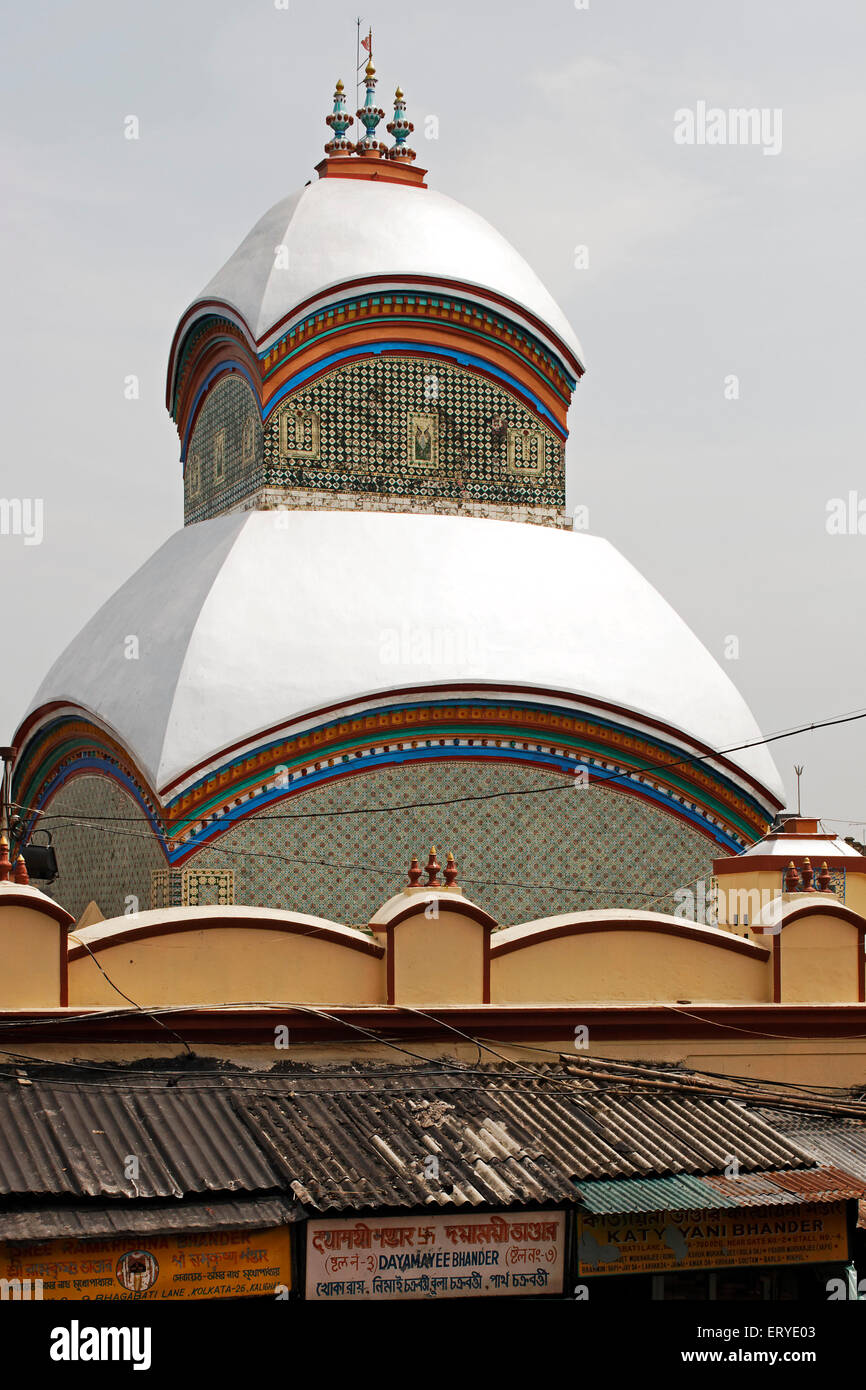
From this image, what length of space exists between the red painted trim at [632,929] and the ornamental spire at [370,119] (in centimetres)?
855

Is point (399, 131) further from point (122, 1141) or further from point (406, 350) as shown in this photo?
point (122, 1141)

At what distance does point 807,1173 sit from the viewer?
9461 millimetres

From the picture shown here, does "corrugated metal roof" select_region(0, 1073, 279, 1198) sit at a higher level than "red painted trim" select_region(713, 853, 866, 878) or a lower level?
lower

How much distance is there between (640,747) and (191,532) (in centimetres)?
412

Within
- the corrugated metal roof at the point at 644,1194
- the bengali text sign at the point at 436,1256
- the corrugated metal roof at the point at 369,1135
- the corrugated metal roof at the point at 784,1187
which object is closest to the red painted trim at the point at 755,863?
the corrugated metal roof at the point at 369,1135

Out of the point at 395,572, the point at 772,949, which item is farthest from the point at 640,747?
the point at 772,949

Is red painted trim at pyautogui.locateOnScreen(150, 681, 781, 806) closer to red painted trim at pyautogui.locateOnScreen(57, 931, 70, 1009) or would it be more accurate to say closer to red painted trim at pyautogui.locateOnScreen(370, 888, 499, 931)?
red painted trim at pyautogui.locateOnScreen(370, 888, 499, 931)

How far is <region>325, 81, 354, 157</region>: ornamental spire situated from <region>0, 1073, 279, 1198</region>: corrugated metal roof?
32.2 feet

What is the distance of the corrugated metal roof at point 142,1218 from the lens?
791 centimetres

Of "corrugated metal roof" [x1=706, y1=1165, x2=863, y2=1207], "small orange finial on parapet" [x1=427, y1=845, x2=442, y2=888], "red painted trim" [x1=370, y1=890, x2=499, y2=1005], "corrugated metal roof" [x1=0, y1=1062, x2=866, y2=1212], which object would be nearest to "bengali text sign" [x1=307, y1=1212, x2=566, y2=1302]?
"corrugated metal roof" [x1=0, y1=1062, x2=866, y2=1212]

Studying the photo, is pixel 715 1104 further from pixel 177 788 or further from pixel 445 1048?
pixel 177 788

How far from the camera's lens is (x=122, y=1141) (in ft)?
28.1

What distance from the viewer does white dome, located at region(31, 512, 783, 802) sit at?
12.5 m

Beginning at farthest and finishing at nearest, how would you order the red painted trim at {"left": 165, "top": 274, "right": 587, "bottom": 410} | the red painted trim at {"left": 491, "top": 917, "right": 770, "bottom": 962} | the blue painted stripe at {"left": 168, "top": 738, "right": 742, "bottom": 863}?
the red painted trim at {"left": 165, "top": 274, "right": 587, "bottom": 410}
the blue painted stripe at {"left": 168, "top": 738, "right": 742, "bottom": 863}
the red painted trim at {"left": 491, "top": 917, "right": 770, "bottom": 962}
